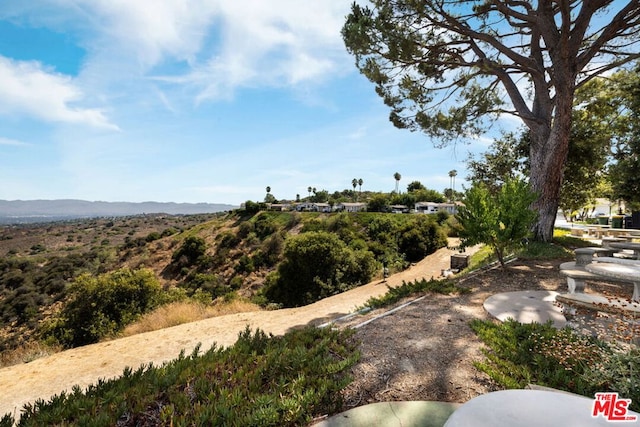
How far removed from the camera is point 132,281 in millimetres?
10938

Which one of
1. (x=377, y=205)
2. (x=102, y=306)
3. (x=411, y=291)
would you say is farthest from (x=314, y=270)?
(x=377, y=205)

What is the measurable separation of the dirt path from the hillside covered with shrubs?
9.84 feet

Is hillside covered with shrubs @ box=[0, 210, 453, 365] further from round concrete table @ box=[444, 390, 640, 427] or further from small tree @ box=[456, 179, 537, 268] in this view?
round concrete table @ box=[444, 390, 640, 427]

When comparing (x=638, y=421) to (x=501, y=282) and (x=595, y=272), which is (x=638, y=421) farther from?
(x=501, y=282)

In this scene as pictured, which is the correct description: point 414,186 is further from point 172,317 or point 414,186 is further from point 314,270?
point 172,317

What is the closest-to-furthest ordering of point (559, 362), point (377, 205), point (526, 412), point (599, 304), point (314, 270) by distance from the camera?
point (526, 412)
point (559, 362)
point (599, 304)
point (314, 270)
point (377, 205)

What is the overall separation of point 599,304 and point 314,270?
1469cm

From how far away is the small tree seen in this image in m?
7.01

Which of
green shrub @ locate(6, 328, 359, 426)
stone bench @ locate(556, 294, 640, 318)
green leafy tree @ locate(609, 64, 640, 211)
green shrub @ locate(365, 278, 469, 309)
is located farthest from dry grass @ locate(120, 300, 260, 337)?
green leafy tree @ locate(609, 64, 640, 211)

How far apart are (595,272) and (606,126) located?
13543mm

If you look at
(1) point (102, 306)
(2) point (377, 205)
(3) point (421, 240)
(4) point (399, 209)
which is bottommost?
(1) point (102, 306)

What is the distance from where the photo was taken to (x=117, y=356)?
→ 5578 mm

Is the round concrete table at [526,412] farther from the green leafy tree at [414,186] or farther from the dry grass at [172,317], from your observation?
the green leafy tree at [414,186]

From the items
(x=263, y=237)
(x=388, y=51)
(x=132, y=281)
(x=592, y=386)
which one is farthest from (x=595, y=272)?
(x=263, y=237)
